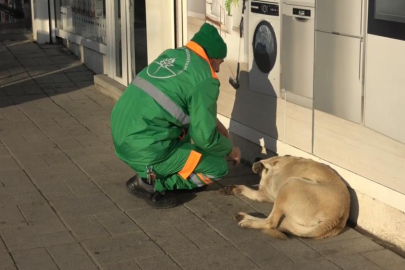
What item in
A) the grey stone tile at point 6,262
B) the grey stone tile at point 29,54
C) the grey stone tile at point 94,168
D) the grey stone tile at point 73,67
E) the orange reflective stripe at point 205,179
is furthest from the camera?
the grey stone tile at point 29,54

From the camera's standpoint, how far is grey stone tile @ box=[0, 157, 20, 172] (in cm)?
737

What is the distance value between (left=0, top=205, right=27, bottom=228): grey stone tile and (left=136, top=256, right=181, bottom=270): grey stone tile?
1.22 meters

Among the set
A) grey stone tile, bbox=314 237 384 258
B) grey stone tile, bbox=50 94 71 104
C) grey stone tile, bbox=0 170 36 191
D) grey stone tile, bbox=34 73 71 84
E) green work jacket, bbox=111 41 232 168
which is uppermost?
green work jacket, bbox=111 41 232 168

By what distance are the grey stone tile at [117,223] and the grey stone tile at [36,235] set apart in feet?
1.02

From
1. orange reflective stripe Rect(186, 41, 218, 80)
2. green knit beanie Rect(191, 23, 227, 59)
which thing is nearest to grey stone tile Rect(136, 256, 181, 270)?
orange reflective stripe Rect(186, 41, 218, 80)

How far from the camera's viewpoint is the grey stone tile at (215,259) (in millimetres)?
5199

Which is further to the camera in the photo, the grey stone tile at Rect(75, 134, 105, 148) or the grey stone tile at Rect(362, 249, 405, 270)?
the grey stone tile at Rect(75, 134, 105, 148)

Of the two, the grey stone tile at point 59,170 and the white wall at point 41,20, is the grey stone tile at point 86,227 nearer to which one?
the grey stone tile at point 59,170

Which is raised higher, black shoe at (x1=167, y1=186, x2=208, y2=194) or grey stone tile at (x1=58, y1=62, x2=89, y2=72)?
grey stone tile at (x1=58, y1=62, x2=89, y2=72)

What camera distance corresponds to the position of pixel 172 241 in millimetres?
5617

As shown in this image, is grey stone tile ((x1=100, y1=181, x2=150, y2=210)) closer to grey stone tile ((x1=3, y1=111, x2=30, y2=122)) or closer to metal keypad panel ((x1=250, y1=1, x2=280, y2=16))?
metal keypad panel ((x1=250, y1=1, x2=280, y2=16))

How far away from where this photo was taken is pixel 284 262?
528 cm

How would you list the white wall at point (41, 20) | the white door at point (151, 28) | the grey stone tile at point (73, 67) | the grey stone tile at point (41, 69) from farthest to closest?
A: the white wall at point (41, 20) → the grey stone tile at point (73, 67) → the grey stone tile at point (41, 69) → the white door at point (151, 28)

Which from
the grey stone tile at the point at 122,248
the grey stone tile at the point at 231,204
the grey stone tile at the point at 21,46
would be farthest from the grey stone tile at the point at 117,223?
the grey stone tile at the point at 21,46
